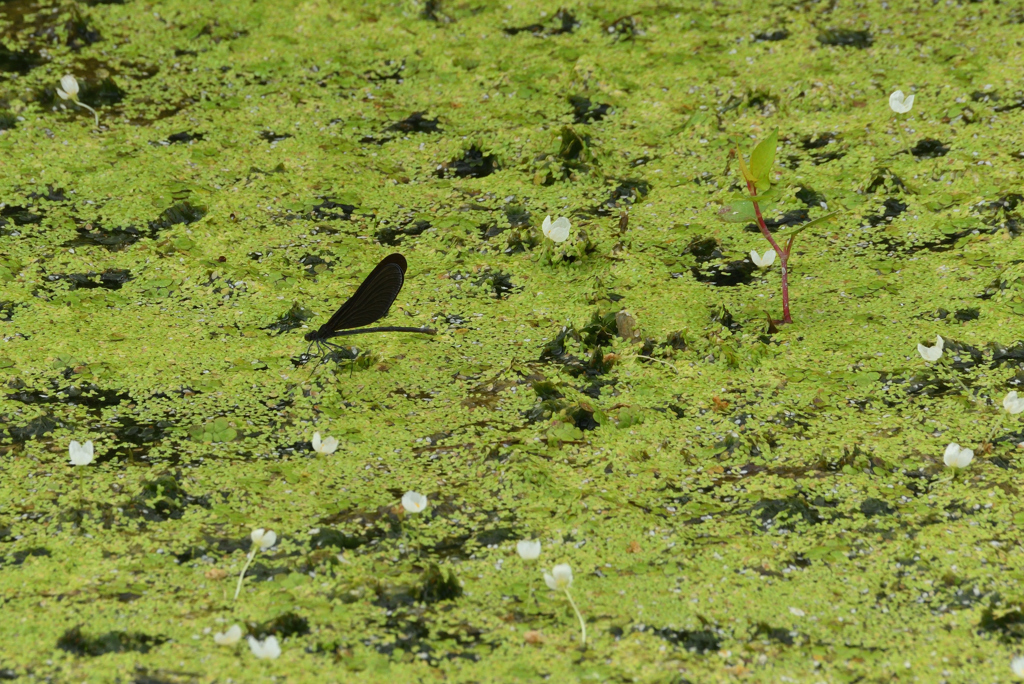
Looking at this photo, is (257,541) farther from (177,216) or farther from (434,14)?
(434,14)

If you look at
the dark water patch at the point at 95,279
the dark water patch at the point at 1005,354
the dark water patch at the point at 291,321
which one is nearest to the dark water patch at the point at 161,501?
the dark water patch at the point at 291,321

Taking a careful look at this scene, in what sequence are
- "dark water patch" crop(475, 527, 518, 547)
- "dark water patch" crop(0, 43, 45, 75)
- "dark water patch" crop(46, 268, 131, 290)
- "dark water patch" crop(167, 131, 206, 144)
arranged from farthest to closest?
"dark water patch" crop(0, 43, 45, 75), "dark water patch" crop(167, 131, 206, 144), "dark water patch" crop(46, 268, 131, 290), "dark water patch" crop(475, 527, 518, 547)

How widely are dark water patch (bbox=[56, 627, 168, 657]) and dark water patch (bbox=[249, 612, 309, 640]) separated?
20 centimetres

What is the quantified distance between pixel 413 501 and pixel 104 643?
2.51 feet

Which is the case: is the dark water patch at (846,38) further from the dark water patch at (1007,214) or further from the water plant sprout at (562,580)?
the water plant sprout at (562,580)

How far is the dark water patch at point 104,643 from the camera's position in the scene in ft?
7.24

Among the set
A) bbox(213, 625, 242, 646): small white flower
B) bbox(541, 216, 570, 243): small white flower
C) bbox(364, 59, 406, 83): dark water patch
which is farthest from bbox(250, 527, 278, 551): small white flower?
bbox(364, 59, 406, 83): dark water patch

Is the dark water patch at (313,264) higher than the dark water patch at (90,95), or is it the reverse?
the dark water patch at (90,95)

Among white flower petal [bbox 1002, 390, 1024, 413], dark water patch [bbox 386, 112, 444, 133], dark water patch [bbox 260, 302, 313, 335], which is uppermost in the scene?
dark water patch [bbox 386, 112, 444, 133]

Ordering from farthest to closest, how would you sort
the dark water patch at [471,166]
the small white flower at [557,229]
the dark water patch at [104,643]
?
the dark water patch at [471,166] → the small white flower at [557,229] → the dark water patch at [104,643]

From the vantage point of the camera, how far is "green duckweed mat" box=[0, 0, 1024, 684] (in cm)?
233

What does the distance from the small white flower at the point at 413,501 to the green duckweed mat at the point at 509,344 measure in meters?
0.11

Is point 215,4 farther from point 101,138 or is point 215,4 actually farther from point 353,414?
point 353,414

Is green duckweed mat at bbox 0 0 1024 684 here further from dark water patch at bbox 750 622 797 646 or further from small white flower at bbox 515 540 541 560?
small white flower at bbox 515 540 541 560
